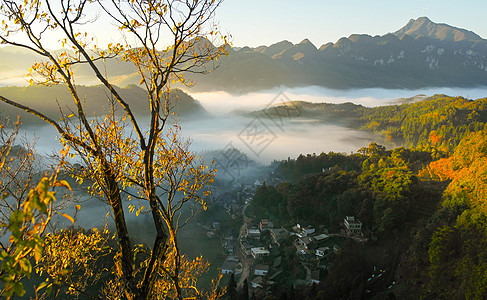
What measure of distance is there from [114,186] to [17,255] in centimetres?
144

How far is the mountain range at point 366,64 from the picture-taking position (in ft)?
381

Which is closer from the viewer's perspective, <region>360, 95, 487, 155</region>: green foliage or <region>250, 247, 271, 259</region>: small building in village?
<region>250, 247, 271, 259</region>: small building in village

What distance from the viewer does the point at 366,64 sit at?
136 metres

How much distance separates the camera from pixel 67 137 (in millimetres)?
2525

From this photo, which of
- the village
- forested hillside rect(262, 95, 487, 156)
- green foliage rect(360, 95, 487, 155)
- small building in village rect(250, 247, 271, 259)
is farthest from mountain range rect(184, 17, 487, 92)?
small building in village rect(250, 247, 271, 259)

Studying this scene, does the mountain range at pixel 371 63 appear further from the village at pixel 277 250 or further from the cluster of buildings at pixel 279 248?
the cluster of buildings at pixel 279 248

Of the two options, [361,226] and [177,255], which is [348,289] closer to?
[361,226]

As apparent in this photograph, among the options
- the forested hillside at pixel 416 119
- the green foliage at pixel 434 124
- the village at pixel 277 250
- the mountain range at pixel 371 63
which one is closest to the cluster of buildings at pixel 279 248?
the village at pixel 277 250

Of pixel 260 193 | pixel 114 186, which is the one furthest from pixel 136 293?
pixel 260 193

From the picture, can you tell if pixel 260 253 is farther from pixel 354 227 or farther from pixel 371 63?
pixel 371 63

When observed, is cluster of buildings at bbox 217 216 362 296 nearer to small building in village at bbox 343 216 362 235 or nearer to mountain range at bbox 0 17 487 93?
small building in village at bbox 343 216 362 235

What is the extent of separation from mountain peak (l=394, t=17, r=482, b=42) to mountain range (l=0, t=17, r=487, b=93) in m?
4.67

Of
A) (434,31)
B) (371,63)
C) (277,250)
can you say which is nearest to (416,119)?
(277,250)

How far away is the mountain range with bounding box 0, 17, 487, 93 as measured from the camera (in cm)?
11606
